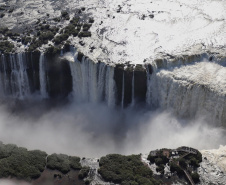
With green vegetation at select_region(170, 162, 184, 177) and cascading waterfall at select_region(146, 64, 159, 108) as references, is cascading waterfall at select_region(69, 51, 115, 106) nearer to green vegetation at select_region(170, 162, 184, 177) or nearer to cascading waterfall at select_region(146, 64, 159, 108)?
cascading waterfall at select_region(146, 64, 159, 108)

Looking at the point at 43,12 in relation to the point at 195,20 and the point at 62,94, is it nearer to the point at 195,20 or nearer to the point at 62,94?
the point at 62,94

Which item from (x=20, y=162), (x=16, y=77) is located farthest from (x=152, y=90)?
(x=16, y=77)

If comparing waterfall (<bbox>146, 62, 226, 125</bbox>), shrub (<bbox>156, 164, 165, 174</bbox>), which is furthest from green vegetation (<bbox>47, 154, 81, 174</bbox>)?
waterfall (<bbox>146, 62, 226, 125</bbox>)

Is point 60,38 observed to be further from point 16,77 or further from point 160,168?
point 160,168

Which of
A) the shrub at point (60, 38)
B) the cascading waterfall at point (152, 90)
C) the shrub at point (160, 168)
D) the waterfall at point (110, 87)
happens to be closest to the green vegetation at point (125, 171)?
the shrub at point (160, 168)

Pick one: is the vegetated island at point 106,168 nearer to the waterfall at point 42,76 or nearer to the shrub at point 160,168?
the shrub at point 160,168

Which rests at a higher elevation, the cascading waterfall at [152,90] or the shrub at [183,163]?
the cascading waterfall at [152,90]

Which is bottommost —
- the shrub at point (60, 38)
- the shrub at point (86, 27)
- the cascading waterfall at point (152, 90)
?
the cascading waterfall at point (152, 90)
